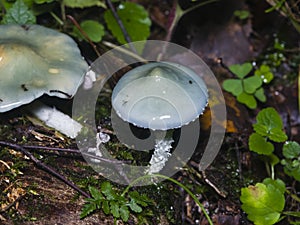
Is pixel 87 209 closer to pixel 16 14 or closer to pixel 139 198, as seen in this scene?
pixel 139 198

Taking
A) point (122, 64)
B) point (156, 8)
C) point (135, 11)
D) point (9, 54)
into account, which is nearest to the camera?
point (9, 54)

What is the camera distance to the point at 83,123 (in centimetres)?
249

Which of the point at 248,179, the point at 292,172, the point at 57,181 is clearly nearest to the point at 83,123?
the point at 57,181

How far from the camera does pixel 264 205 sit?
220 cm

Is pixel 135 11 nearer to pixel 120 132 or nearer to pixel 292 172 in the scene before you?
pixel 120 132

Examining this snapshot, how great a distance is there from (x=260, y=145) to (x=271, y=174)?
0.97 feet

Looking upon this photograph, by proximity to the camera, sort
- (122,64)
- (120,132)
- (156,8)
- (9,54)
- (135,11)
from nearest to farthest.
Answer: (9,54)
(120,132)
(122,64)
(135,11)
(156,8)

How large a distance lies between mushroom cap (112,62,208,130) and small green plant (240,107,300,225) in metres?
0.53

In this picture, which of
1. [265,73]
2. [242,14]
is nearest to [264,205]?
[265,73]

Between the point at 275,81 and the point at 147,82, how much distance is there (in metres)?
1.61

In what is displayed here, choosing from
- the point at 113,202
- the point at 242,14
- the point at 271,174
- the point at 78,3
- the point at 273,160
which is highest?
the point at 78,3

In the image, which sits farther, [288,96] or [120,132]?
[288,96]

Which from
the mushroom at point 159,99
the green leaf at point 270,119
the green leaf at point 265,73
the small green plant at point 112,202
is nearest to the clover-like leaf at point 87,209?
the small green plant at point 112,202

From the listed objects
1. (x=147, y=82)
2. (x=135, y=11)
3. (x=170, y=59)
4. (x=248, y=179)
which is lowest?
(x=248, y=179)
